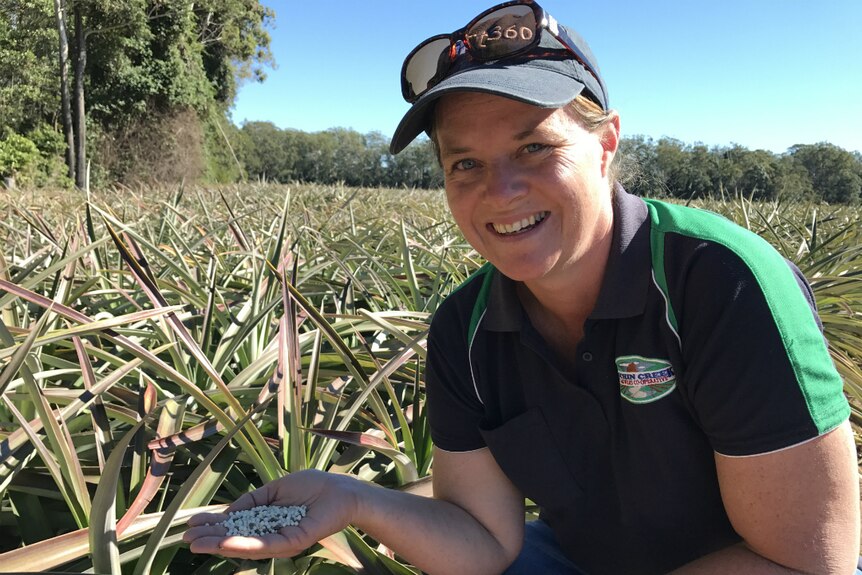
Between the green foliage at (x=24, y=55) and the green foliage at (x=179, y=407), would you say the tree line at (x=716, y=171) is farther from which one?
the green foliage at (x=24, y=55)

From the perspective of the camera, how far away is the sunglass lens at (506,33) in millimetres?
1046

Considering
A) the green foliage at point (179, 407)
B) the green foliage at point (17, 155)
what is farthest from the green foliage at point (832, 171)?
the green foliage at point (17, 155)

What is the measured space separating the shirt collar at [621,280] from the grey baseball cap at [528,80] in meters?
0.20

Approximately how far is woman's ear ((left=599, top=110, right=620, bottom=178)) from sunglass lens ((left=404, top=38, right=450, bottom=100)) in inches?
12.7

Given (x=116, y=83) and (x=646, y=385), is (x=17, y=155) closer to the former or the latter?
(x=116, y=83)

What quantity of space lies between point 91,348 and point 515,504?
A: 1.02m

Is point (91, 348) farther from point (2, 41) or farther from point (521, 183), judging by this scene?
point (2, 41)

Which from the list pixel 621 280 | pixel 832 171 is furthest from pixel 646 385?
pixel 832 171

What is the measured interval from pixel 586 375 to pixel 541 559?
471 millimetres

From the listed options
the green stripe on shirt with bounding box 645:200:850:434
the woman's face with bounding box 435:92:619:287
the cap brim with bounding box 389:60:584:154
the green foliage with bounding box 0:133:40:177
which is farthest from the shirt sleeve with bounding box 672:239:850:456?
the green foliage with bounding box 0:133:40:177

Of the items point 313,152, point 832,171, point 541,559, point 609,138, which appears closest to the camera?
point 609,138

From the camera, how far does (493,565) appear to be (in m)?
1.20

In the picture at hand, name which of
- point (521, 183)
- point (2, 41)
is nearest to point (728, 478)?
point (521, 183)

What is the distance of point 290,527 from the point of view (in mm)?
945
